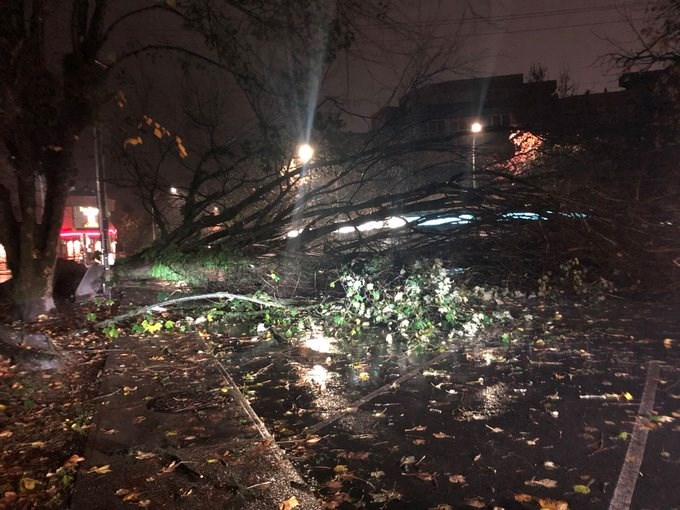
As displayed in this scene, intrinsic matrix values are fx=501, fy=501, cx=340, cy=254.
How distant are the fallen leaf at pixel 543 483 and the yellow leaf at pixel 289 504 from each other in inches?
60.0

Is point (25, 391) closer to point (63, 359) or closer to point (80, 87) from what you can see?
point (63, 359)

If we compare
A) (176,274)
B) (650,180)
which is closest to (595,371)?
(650,180)

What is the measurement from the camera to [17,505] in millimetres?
3113

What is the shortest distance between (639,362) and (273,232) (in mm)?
7040

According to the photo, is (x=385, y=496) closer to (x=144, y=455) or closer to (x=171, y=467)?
(x=171, y=467)

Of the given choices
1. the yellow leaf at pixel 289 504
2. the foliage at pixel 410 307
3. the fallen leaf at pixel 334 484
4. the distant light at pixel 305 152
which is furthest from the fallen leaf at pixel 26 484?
the distant light at pixel 305 152

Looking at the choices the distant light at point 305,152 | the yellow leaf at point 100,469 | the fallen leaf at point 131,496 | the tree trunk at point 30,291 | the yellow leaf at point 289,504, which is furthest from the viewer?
the distant light at point 305,152

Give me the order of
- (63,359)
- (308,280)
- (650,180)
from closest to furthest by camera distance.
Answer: (63,359)
(650,180)
(308,280)

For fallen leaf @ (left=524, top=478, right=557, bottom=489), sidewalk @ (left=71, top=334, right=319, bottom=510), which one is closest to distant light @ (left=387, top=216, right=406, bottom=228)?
sidewalk @ (left=71, top=334, right=319, bottom=510)

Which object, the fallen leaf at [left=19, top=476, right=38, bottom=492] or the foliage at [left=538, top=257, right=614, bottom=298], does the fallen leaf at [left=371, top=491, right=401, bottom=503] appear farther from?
the foliage at [left=538, top=257, right=614, bottom=298]

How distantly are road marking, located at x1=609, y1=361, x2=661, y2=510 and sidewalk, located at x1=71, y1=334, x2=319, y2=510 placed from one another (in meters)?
1.90

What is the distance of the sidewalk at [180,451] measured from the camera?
313 centimetres

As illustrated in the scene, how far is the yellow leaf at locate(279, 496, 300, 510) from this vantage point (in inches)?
118

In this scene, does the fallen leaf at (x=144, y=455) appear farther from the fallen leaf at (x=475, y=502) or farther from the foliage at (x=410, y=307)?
the foliage at (x=410, y=307)
